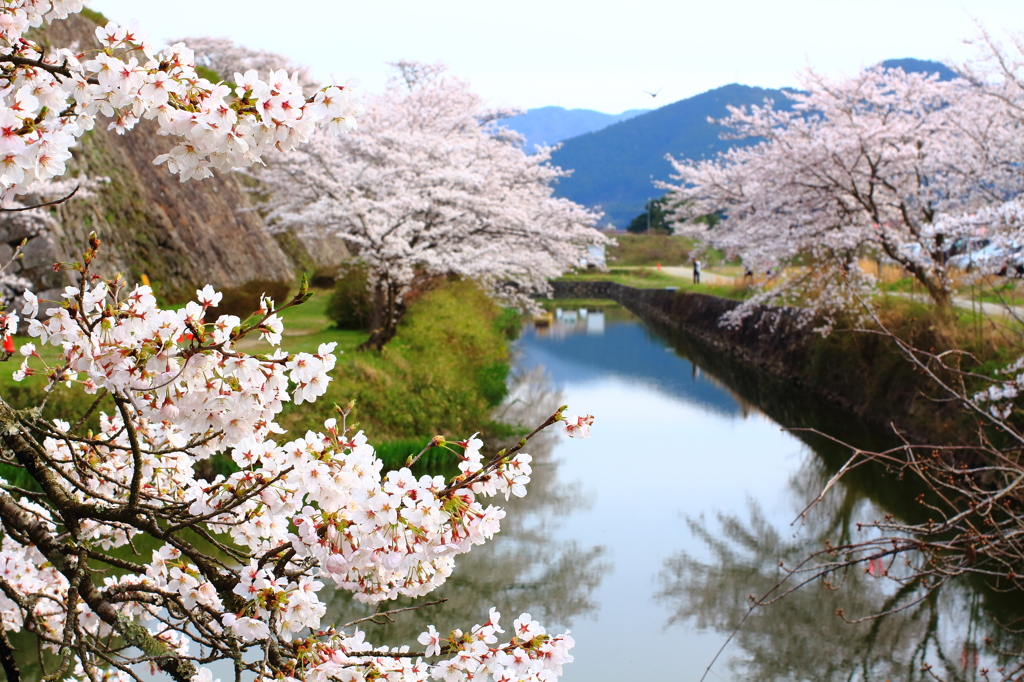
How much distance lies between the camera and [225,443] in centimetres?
193

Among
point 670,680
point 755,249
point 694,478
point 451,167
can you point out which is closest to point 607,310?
point 755,249

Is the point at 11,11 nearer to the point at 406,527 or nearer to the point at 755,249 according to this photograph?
the point at 406,527

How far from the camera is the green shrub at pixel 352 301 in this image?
44.3ft

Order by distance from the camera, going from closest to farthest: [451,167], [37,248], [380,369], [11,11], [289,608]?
[11,11] < [289,608] < [380,369] < [37,248] < [451,167]

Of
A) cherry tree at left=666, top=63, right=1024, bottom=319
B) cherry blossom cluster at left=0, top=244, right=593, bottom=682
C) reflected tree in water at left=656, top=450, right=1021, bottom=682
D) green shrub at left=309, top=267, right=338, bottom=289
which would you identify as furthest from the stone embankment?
green shrub at left=309, top=267, right=338, bottom=289

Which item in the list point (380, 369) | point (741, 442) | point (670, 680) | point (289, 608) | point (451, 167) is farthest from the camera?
point (451, 167)

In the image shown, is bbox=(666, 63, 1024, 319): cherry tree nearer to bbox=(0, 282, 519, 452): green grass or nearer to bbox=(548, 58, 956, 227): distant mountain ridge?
bbox=(0, 282, 519, 452): green grass

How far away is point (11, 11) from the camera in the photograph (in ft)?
5.80

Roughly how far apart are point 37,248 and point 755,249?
11.4 m

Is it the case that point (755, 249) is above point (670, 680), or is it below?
above

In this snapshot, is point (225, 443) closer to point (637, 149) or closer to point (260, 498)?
point (260, 498)

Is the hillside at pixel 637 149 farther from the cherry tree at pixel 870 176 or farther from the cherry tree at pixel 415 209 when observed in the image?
the cherry tree at pixel 870 176

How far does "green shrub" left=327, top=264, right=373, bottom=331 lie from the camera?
13508mm

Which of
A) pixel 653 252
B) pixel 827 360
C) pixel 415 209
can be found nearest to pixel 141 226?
pixel 415 209
